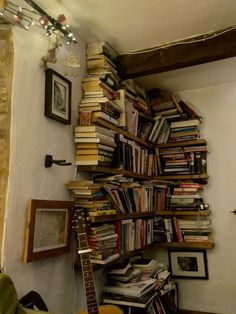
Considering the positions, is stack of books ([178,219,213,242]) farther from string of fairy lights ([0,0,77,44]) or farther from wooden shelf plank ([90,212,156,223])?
string of fairy lights ([0,0,77,44])

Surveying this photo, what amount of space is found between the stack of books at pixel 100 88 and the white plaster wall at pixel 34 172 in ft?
0.73

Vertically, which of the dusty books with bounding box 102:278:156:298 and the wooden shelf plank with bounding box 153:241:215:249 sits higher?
the wooden shelf plank with bounding box 153:241:215:249

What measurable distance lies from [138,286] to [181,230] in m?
0.86

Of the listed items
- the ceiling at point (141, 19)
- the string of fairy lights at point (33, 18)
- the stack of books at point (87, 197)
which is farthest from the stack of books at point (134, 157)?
the string of fairy lights at point (33, 18)

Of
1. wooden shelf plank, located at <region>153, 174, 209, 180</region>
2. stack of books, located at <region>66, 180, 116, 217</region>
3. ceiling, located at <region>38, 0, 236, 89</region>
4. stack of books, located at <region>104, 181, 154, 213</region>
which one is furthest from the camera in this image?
wooden shelf plank, located at <region>153, 174, 209, 180</region>

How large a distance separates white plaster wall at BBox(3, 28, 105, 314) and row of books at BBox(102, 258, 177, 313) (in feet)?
1.05

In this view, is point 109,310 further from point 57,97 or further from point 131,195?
point 57,97

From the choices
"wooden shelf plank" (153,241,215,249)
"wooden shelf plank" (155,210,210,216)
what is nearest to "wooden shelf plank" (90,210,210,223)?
"wooden shelf plank" (155,210,210,216)

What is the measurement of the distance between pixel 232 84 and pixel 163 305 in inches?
89.4

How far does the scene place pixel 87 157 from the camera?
7.13 ft

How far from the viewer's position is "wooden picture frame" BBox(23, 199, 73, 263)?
1.68m

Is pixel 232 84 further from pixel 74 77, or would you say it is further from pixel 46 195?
pixel 46 195

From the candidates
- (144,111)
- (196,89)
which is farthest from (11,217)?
(196,89)

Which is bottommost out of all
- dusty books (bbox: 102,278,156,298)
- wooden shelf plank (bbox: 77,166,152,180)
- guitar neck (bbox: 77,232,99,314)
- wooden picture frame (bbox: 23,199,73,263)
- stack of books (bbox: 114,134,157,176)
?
dusty books (bbox: 102,278,156,298)
